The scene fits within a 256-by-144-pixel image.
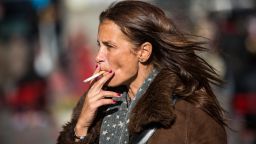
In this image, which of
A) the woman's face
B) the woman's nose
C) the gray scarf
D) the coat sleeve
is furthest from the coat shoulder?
the coat sleeve

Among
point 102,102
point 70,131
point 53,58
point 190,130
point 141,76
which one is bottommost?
point 53,58

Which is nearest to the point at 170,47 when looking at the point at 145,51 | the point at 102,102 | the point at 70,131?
the point at 145,51

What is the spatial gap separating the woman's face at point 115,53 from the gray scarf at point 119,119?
0.12 m

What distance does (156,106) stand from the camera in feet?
14.0

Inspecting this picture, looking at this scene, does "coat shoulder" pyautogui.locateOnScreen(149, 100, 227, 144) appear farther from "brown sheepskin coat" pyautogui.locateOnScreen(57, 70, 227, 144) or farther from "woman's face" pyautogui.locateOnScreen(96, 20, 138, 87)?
"woman's face" pyautogui.locateOnScreen(96, 20, 138, 87)

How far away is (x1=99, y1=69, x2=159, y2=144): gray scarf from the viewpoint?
441cm

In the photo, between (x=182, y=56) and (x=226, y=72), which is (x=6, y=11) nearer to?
(x=226, y=72)

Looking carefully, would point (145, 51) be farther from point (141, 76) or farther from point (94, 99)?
point (94, 99)

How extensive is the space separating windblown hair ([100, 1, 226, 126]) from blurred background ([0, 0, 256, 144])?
7.35 meters

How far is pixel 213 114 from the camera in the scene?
14.1 ft

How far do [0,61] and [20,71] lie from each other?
22.5 inches

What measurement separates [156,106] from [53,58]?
10.3m

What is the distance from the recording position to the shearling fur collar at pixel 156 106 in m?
4.20

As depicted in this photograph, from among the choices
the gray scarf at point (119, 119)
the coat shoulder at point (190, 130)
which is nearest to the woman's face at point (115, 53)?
the gray scarf at point (119, 119)
